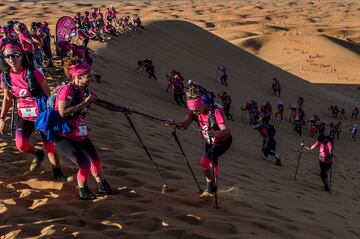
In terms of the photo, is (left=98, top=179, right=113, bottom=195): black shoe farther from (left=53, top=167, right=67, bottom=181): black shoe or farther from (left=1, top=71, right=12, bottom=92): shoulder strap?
(left=1, top=71, right=12, bottom=92): shoulder strap

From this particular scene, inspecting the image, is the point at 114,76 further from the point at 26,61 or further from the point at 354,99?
the point at 354,99

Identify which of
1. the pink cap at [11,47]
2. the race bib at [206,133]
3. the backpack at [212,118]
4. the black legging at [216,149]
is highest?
the pink cap at [11,47]

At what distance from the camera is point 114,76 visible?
1712cm

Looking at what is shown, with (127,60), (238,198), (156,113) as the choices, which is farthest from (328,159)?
(127,60)

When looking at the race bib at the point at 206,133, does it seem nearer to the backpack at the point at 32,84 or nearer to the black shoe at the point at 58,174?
the black shoe at the point at 58,174

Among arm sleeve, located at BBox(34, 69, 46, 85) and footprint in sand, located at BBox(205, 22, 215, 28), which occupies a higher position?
arm sleeve, located at BBox(34, 69, 46, 85)

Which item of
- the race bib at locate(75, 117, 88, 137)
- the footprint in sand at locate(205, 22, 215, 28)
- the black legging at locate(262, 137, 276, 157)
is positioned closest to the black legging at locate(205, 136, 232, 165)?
the race bib at locate(75, 117, 88, 137)

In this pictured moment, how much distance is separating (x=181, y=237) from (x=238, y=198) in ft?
6.91

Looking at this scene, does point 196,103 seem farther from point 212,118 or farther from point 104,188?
point 104,188

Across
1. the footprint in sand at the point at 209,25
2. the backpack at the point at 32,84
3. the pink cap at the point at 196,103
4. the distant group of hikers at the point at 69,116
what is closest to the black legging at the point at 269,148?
the distant group of hikers at the point at 69,116

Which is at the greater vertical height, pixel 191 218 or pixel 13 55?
pixel 13 55

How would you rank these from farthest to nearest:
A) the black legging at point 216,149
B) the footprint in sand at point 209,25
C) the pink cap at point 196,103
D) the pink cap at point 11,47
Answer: the footprint in sand at point 209,25
the black legging at point 216,149
the pink cap at point 196,103
the pink cap at point 11,47

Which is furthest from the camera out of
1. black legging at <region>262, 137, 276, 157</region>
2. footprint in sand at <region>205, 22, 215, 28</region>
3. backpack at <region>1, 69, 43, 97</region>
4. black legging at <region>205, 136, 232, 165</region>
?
footprint in sand at <region>205, 22, 215, 28</region>

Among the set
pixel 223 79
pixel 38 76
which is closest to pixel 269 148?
pixel 38 76
